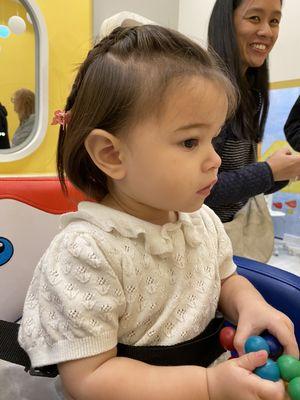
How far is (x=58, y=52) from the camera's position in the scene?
4.51 feet

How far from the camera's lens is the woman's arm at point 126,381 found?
38 cm

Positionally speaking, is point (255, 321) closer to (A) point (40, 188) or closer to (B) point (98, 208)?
(B) point (98, 208)

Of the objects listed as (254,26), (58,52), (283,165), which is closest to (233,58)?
(254,26)

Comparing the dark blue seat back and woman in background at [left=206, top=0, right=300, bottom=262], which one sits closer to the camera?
the dark blue seat back

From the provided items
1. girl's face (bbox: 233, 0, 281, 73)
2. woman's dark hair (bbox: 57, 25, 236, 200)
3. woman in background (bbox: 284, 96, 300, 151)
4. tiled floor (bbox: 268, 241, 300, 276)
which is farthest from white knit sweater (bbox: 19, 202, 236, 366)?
tiled floor (bbox: 268, 241, 300, 276)

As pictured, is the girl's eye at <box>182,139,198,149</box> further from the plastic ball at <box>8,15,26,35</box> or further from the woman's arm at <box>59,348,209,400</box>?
the plastic ball at <box>8,15,26,35</box>

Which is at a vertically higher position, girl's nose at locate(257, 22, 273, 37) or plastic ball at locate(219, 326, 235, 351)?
girl's nose at locate(257, 22, 273, 37)

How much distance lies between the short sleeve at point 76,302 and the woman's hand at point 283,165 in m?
0.46

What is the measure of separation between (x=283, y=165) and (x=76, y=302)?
535 millimetres

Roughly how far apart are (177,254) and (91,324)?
147mm

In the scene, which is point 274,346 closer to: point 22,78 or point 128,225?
point 128,225

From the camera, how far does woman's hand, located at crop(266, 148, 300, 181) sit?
0.75 metres

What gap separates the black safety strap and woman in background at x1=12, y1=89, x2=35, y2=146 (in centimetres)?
95

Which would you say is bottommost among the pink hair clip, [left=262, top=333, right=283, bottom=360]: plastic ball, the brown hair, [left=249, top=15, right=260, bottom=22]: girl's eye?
the brown hair
